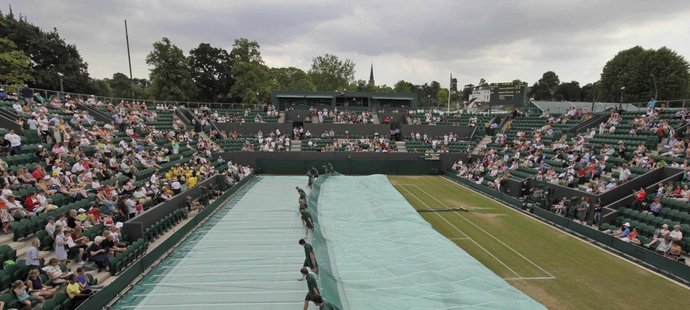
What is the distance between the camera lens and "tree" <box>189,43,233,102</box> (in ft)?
212

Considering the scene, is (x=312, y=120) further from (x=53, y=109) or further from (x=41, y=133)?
(x=41, y=133)

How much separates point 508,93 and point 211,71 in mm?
50335

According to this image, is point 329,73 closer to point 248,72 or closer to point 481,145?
point 248,72

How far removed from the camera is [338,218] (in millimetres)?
16094

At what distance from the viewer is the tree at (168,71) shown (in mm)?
54406

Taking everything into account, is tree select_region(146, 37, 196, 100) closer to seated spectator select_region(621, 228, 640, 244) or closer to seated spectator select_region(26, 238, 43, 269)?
seated spectator select_region(26, 238, 43, 269)

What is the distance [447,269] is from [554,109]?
63.5 metres

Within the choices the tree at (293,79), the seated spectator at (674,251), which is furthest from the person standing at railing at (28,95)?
the tree at (293,79)

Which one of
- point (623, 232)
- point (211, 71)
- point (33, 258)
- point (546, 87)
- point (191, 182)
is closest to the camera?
point (33, 258)

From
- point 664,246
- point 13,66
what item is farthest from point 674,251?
point 13,66

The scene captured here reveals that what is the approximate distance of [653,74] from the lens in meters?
63.0

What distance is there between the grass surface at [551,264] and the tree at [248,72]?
150ft

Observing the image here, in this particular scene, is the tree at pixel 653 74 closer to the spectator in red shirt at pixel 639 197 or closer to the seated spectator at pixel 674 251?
the spectator in red shirt at pixel 639 197

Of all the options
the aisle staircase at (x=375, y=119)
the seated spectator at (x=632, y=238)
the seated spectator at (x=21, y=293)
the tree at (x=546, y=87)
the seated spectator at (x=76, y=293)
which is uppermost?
the tree at (x=546, y=87)
